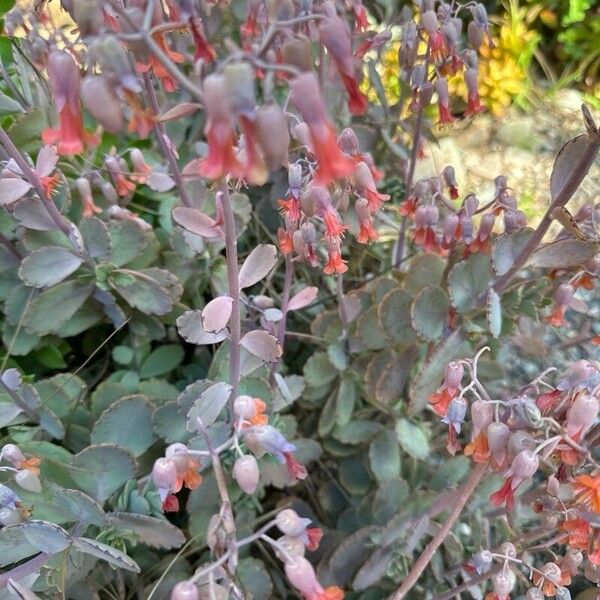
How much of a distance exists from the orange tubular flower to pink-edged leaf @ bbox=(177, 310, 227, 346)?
43cm

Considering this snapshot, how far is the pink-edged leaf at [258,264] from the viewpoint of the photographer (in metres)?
0.87

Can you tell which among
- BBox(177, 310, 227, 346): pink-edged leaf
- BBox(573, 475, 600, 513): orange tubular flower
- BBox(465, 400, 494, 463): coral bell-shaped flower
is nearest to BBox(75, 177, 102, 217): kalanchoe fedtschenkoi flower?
BBox(177, 310, 227, 346): pink-edged leaf

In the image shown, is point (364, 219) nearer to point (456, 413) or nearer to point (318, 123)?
point (456, 413)

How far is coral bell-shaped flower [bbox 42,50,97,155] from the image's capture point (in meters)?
0.61

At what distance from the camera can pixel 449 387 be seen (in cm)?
81

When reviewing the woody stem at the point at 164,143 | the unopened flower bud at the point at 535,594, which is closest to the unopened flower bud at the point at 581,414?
the unopened flower bud at the point at 535,594

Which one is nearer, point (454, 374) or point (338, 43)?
point (338, 43)

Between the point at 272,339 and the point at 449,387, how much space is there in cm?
21

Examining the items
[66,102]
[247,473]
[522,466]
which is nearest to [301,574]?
[247,473]

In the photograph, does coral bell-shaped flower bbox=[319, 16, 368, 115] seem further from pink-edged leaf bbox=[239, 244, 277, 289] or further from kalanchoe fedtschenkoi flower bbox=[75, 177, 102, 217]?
kalanchoe fedtschenkoi flower bbox=[75, 177, 102, 217]

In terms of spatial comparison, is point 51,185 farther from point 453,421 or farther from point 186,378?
point 453,421

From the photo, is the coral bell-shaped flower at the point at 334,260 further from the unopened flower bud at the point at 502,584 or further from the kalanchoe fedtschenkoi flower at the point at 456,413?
the unopened flower bud at the point at 502,584

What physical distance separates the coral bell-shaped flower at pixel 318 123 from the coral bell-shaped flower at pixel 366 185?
0.32 metres

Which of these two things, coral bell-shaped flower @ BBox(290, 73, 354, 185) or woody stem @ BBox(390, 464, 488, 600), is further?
woody stem @ BBox(390, 464, 488, 600)
